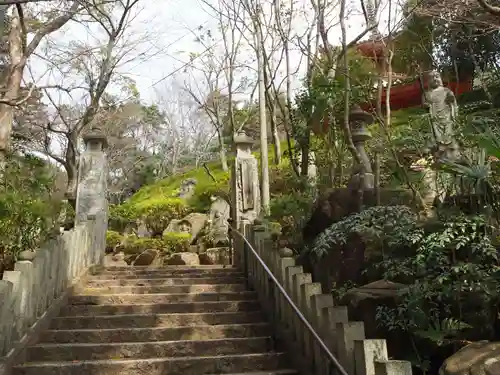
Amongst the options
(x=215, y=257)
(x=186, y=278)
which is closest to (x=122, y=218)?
(x=215, y=257)

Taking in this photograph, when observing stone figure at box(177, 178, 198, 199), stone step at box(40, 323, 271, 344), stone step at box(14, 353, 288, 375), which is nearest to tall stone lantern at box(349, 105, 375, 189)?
stone step at box(40, 323, 271, 344)

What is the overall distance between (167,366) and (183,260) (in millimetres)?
7724

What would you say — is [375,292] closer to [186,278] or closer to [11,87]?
[186,278]

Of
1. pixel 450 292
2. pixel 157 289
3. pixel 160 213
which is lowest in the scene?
pixel 157 289

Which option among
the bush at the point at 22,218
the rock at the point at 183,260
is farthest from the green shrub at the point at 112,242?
the bush at the point at 22,218

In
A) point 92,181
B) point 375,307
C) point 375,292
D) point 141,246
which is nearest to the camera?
point 375,307

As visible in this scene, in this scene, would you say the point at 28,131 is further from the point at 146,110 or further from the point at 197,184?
the point at 146,110

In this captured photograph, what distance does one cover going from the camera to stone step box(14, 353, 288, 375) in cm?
427

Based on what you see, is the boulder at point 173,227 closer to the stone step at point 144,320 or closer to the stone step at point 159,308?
the stone step at point 159,308

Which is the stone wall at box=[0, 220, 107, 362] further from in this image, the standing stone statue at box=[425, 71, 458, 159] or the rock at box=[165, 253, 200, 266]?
the rock at box=[165, 253, 200, 266]

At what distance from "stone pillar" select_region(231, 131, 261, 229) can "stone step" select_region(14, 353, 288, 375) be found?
11.8ft

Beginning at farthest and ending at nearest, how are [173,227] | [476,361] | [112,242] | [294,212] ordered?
[173,227]
[112,242]
[294,212]
[476,361]

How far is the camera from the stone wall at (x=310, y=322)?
127 inches

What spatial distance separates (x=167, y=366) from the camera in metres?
4.44
